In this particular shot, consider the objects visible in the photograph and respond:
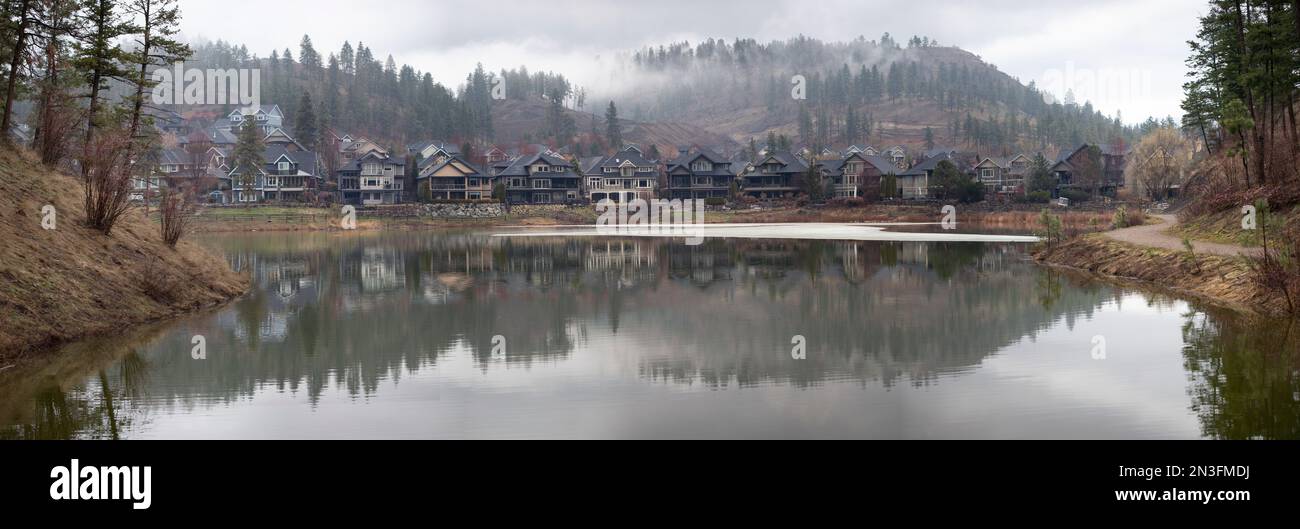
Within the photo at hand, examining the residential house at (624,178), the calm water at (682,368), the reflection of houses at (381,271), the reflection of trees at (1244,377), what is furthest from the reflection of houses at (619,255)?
the residential house at (624,178)

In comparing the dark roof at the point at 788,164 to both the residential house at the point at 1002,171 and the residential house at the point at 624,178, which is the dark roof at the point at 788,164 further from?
the residential house at the point at 1002,171

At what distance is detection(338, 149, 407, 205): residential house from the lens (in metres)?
115

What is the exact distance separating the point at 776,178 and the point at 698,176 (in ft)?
33.5

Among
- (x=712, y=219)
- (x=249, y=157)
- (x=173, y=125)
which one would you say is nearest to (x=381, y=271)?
(x=712, y=219)

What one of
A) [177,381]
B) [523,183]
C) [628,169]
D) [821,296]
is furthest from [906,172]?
[177,381]

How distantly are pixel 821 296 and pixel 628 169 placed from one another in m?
97.2

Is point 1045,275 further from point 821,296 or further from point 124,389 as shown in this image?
point 124,389

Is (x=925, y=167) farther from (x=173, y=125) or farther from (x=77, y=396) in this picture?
(x=173, y=125)

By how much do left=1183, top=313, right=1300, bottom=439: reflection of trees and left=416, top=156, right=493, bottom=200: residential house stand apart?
100839 millimetres

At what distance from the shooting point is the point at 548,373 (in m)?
16.6

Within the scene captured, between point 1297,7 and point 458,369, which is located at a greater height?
point 1297,7

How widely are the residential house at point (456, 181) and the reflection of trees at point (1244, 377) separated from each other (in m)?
101

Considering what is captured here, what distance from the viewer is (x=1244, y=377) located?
598 inches

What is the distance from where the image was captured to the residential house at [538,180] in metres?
117
